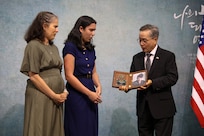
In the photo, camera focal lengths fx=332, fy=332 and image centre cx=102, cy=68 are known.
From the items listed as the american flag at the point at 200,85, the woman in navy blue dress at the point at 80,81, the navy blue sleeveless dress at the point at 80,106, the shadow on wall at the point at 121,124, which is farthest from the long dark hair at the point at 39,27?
the american flag at the point at 200,85

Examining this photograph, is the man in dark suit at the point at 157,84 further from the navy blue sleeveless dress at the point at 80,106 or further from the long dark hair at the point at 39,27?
the long dark hair at the point at 39,27

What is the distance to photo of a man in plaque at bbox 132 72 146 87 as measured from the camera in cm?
283

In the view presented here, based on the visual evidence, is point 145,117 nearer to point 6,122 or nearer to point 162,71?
point 162,71

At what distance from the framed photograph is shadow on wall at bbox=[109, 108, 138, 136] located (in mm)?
1059

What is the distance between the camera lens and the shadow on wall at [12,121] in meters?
3.60

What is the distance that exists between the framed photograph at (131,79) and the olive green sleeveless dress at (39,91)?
547mm

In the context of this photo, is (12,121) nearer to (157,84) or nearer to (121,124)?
(121,124)

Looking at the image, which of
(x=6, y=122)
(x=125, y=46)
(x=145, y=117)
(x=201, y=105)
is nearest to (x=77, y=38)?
(x=145, y=117)

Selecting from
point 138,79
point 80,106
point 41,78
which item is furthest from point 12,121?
point 138,79

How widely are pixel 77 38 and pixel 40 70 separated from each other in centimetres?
42

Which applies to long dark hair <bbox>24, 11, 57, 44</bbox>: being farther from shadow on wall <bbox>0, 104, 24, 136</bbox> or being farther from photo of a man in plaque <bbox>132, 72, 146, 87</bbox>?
shadow on wall <bbox>0, 104, 24, 136</bbox>

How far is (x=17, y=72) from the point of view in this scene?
356 centimetres

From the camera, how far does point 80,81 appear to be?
283 cm

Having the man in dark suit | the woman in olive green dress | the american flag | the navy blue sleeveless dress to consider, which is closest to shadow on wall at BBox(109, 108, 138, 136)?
the american flag
